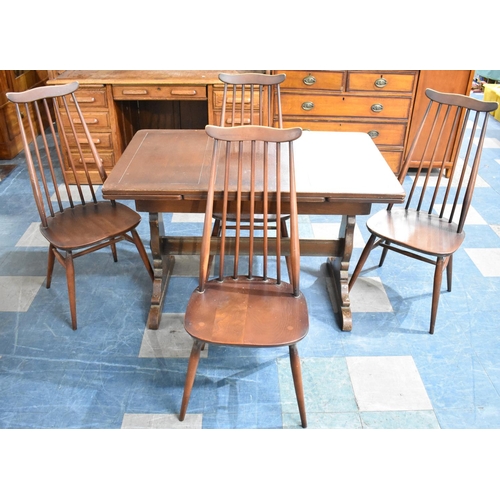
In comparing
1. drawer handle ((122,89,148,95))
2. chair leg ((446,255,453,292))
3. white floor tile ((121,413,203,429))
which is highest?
drawer handle ((122,89,148,95))

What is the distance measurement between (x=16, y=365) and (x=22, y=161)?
257 cm

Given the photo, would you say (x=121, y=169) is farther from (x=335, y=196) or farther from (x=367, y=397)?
(x=367, y=397)

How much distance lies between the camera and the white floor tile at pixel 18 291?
2.71 meters

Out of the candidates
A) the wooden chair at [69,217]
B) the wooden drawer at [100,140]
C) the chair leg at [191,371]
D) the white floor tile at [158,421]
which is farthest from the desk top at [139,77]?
the white floor tile at [158,421]

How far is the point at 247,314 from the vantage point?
6.46ft

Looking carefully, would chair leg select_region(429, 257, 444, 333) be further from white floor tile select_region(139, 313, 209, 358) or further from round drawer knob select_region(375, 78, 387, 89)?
round drawer knob select_region(375, 78, 387, 89)

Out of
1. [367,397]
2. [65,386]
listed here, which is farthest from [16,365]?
[367,397]

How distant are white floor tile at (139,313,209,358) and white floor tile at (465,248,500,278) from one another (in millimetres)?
1688

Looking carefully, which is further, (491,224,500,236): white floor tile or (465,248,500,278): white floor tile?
(491,224,500,236): white floor tile

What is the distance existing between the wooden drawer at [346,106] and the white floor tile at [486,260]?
1.17m

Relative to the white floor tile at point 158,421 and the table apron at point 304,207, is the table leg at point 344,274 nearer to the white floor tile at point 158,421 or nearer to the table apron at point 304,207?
the table apron at point 304,207

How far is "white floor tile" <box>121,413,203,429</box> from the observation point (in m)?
2.07

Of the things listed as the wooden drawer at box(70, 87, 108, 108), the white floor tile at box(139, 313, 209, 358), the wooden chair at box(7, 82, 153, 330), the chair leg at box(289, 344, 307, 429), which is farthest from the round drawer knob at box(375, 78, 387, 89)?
the chair leg at box(289, 344, 307, 429)

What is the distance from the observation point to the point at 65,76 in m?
3.71
